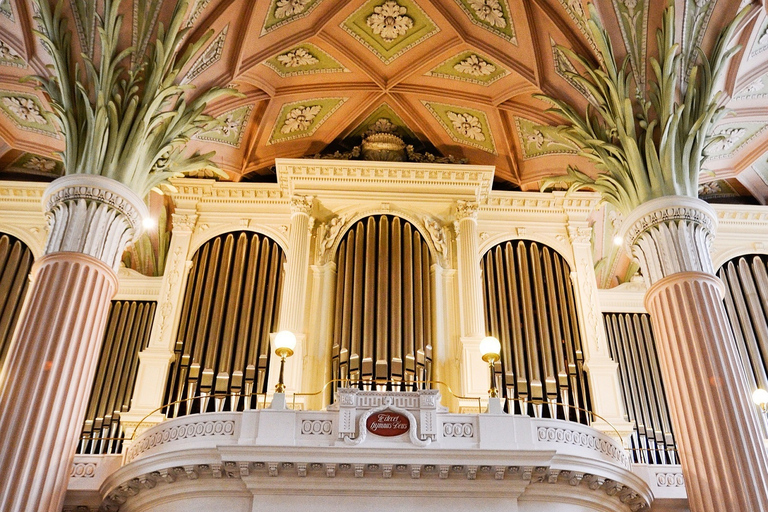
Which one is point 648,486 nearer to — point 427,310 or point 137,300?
point 427,310

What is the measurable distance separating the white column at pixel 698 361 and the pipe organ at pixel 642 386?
2700mm

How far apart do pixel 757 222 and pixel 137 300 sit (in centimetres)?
1141

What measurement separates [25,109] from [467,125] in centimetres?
799

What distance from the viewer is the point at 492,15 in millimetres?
14836

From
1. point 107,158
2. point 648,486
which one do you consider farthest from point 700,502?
point 107,158

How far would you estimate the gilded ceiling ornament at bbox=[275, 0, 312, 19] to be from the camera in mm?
14618

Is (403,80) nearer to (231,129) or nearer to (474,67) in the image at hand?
(474,67)

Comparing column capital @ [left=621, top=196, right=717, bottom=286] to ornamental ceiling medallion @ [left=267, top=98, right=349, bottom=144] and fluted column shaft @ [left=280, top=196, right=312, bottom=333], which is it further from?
ornamental ceiling medallion @ [left=267, top=98, right=349, bottom=144]

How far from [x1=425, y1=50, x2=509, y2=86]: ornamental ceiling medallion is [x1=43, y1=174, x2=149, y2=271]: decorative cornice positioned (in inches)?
267

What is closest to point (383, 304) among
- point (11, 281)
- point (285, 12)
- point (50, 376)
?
point (285, 12)

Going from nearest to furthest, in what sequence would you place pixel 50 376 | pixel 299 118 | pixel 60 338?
pixel 50 376 < pixel 60 338 < pixel 299 118

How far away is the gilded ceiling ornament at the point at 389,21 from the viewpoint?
50.4 ft

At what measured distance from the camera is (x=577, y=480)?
10.5 metres

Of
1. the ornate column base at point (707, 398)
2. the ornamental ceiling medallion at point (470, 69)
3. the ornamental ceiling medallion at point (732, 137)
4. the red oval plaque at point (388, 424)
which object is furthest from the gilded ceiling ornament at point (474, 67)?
the red oval plaque at point (388, 424)
